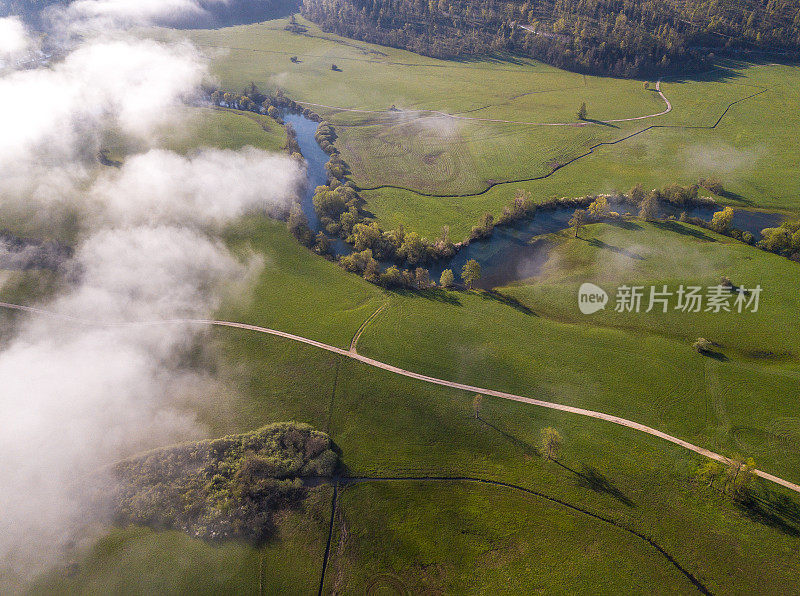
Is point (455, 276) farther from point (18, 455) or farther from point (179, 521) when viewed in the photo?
point (18, 455)

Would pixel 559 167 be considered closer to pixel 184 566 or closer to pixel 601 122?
pixel 601 122

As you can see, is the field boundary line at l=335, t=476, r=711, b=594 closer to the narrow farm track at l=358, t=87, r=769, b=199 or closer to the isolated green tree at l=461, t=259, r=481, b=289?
the isolated green tree at l=461, t=259, r=481, b=289

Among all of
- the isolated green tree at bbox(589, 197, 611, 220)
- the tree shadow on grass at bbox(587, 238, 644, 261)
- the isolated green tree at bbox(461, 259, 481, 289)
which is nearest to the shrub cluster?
the isolated green tree at bbox(461, 259, 481, 289)

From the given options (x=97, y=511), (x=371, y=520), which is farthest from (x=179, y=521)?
(x=371, y=520)

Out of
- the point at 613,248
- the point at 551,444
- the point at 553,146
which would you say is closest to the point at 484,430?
the point at 551,444

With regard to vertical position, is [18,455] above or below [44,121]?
below

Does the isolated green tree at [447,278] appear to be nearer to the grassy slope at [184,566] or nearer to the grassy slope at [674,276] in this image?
the grassy slope at [674,276]
